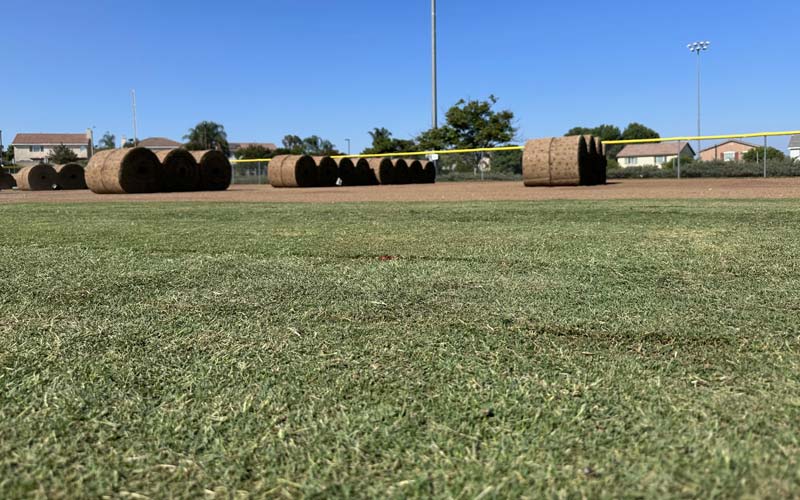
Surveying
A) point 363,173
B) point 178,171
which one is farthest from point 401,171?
point 178,171

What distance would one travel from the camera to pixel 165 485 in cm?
106

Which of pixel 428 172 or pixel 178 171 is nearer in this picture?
pixel 178 171

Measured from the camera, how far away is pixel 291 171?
21391 millimetres

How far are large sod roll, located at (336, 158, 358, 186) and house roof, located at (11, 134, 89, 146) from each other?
88.9 m

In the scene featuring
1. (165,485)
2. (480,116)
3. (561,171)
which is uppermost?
(480,116)

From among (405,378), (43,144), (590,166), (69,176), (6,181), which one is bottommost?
(405,378)

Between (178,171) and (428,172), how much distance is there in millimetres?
15056

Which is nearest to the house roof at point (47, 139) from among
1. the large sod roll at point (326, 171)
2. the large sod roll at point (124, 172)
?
the large sod roll at point (326, 171)

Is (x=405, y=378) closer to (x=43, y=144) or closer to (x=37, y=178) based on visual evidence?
(x=37, y=178)

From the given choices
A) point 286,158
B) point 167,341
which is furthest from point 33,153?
point 167,341

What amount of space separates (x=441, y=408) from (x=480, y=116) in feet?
143

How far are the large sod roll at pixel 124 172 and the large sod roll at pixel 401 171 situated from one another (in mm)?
12333

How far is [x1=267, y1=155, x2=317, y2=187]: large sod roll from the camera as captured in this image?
21.4 metres

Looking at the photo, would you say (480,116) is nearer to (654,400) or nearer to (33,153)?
(654,400)
